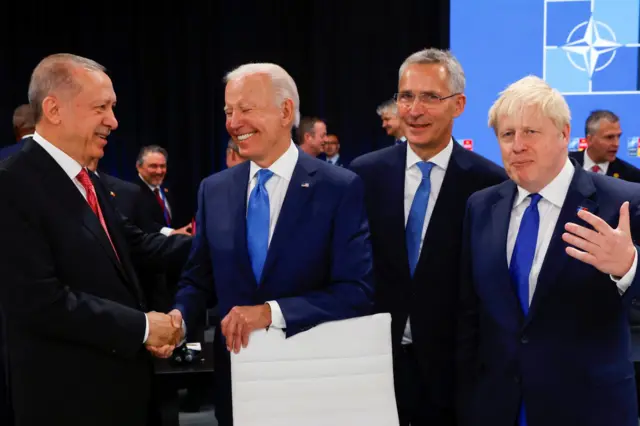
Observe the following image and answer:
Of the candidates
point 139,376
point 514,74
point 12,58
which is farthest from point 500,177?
point 12,58

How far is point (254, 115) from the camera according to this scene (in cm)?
201

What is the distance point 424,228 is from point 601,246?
669 mm

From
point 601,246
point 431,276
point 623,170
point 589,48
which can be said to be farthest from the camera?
point 589,48

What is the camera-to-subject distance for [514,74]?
5.93 metres

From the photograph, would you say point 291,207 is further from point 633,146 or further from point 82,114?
point 633,146

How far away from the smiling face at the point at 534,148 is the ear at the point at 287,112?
597mm

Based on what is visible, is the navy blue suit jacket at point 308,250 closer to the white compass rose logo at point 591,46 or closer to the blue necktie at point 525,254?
the blue necktie at point 525,254

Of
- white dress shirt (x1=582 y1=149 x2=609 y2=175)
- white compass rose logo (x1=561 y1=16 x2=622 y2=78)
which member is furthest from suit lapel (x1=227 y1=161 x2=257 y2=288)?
white compass rose logo (x1=561 y1=16 x2=622 y2=78)

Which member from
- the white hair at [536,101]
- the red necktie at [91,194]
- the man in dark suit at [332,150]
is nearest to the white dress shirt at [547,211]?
the white hair at [536,101]

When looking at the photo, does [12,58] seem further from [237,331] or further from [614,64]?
[237,331]

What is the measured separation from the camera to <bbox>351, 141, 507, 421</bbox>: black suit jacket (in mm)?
2227

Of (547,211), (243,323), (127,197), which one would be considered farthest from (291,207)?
(127,197)

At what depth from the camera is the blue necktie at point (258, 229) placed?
6.61ft

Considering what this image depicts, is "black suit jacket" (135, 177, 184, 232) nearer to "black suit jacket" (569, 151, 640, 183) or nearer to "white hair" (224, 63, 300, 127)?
"white hair" (224, 63, 300, 127)
